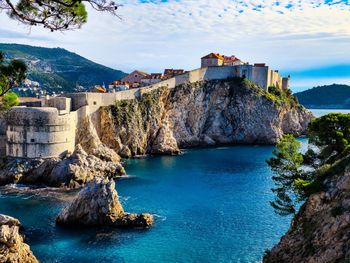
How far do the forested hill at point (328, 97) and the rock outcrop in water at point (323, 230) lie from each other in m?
171

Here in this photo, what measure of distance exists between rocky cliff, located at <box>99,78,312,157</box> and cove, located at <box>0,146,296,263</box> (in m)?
13.5

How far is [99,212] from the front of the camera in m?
26.7

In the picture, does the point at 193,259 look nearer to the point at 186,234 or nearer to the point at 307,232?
the point at 186,234

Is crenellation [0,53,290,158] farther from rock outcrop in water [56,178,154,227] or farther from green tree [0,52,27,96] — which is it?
green tree [0,52,27,96]

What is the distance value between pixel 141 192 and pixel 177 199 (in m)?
3.84

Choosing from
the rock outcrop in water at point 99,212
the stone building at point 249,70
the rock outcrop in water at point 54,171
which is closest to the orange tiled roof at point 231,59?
the stone building at point 249,70

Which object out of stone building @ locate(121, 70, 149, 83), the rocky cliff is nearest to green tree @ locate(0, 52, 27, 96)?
the rocky cliff

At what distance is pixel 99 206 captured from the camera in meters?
26.8

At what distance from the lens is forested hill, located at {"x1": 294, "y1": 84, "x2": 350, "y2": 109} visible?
17762 centimetres

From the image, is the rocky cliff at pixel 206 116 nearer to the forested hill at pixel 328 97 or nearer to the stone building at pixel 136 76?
the stone building at pixel 136 76

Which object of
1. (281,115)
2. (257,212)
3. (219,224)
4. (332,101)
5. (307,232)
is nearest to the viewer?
(307,232)

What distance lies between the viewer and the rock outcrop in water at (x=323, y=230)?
12.6 meters

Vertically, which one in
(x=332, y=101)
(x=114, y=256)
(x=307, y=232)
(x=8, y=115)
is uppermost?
(x=332, y=101)

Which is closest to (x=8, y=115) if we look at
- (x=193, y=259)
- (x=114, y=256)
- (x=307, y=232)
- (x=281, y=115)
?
(x=114, y=256)
